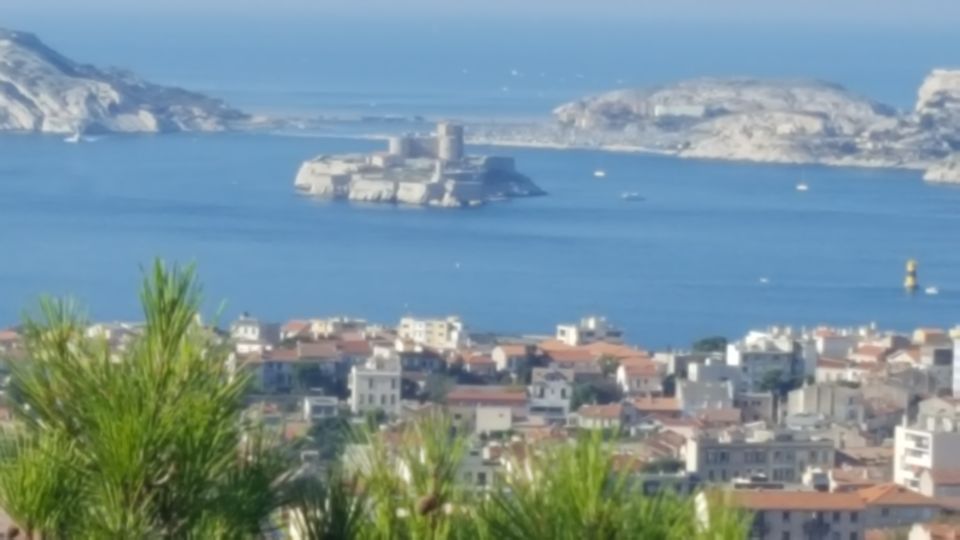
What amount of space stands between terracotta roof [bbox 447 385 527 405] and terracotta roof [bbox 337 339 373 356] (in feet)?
3.04

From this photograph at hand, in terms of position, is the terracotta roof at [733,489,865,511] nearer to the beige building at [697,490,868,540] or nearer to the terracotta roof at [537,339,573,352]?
the beige building at [697,490,868,540]

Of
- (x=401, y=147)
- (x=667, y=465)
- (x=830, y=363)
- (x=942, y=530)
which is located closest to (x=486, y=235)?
(x=401, y=147)

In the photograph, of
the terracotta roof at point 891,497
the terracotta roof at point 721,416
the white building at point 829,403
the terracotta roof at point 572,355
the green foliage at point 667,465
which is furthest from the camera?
the terracotta roof at point 572,355

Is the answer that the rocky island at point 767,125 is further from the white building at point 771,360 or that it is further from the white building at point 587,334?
the white building at point 771,360

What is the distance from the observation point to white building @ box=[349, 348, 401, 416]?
12.6 m

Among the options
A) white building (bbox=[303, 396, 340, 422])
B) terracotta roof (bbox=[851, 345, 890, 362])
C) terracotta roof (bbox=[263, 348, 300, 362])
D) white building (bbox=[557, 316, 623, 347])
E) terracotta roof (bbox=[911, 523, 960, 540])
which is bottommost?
white building (bbox=[557, 316, 623, 347])

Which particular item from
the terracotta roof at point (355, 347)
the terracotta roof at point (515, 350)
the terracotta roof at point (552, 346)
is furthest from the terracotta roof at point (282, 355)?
the terracotta roof at point (552, 346)

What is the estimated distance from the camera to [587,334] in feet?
52.5

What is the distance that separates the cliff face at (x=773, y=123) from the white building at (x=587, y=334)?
71.2 ft

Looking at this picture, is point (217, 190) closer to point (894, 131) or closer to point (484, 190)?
point (484, 190)

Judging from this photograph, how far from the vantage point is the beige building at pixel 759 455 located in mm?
10617

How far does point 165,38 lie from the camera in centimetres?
8038

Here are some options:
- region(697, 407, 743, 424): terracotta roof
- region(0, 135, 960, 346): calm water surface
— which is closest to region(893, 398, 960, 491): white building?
region(697, 407, 743, 424): terracotta roof

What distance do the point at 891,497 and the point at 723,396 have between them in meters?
4.36
